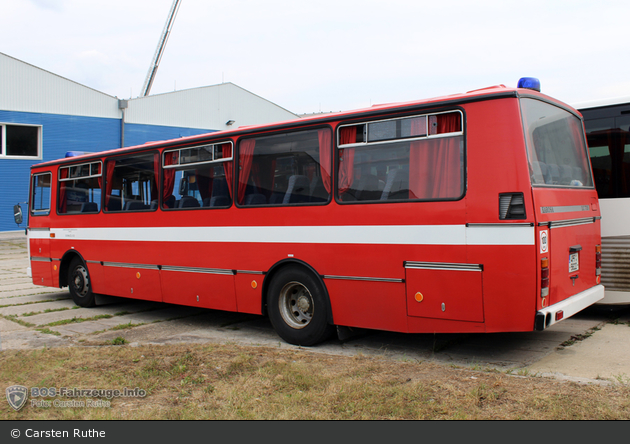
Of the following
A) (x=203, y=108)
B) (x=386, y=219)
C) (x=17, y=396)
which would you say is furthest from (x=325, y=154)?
(x=203, y=108)

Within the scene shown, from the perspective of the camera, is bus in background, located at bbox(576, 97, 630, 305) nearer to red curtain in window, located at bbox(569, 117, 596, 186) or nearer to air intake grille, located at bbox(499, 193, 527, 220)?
red curtain in window, located at bbox(569, 117, 596, 186)

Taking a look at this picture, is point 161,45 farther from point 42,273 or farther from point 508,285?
point 508,285

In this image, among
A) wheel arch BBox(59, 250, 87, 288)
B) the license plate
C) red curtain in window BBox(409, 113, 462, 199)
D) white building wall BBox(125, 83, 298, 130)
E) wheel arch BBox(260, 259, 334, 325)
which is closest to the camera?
red curtain in window BBox(409, 113, 462, 199)

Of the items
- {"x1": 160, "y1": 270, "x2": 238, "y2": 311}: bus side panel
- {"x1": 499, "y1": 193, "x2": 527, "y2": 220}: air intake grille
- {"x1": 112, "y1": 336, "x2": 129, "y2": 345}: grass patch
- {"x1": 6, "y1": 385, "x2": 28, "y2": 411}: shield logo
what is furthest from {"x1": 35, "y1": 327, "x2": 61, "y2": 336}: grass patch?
{"x1": 499, "y1": 193, "x2": 527, "y2": 220}: air intake grille

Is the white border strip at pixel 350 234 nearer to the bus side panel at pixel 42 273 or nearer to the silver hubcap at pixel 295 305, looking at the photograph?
the silver hubcap at pixel 295 305

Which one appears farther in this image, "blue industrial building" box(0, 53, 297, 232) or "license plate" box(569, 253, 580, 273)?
"blue industrial building" box(0, 53, 297, 232)

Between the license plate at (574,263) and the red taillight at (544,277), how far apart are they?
75 centimetres

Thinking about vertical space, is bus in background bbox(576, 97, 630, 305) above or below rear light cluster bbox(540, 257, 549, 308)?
above

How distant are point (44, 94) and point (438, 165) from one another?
82.3 ft

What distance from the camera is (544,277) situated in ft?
16.8

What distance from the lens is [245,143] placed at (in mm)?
7336

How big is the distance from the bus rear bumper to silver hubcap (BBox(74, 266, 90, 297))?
7.97m

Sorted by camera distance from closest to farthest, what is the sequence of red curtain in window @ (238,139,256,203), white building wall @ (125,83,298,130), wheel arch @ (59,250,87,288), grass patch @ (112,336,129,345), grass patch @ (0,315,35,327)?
grass patch @ (112,336,129,345)
red curtain in window @ (238,139,256,203)
grass patch @ (0,315,35,327)
wheel arch @ (59,250,87,288)
white building wall @ (125,83,298,130)

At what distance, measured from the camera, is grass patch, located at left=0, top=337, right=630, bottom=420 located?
4094mm
